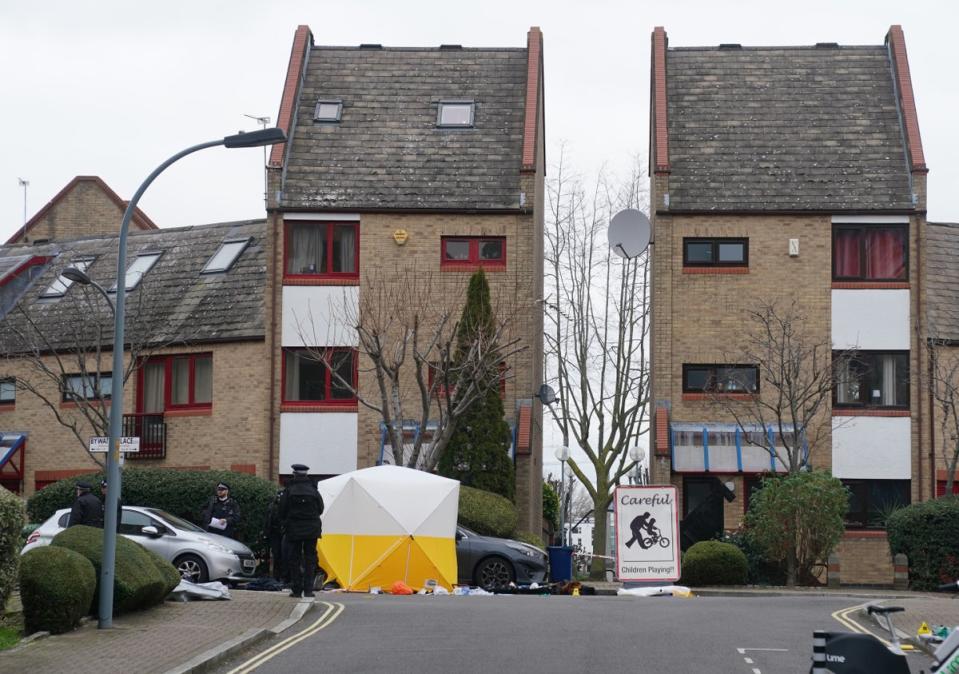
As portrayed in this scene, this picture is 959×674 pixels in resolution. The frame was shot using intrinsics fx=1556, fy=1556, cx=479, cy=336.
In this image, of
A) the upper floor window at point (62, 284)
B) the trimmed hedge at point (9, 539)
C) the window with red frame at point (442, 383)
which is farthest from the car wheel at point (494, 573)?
the upper floor window at point (62, 284)

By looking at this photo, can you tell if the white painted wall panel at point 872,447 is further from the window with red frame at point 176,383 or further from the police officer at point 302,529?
the police officer at point 302,529

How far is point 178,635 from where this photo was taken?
1647 cm

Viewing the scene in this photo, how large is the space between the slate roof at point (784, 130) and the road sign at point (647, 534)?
35.8 ft

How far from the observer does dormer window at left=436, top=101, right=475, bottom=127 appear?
3862cm

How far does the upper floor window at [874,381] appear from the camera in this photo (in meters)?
35.6

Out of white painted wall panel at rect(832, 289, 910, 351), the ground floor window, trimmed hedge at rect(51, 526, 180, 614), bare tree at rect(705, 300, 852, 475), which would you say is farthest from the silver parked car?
white painted wall panel at rect(832, 289, 910, 351)

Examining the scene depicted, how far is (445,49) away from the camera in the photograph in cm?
4097

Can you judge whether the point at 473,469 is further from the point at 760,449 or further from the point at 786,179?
the point at 786,179

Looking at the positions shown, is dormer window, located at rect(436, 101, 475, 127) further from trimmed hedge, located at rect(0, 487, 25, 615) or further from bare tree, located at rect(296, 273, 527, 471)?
trimmed hedge, located at rect(0, 487, 25, 615)

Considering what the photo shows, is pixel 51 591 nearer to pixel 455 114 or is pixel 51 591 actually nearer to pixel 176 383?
pixel 176 383

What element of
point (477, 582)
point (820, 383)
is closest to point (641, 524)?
point (477, 582)

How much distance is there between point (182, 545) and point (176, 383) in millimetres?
13353

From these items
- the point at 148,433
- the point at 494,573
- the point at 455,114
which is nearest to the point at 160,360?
the point at 148,433

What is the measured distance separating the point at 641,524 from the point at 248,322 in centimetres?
1359
